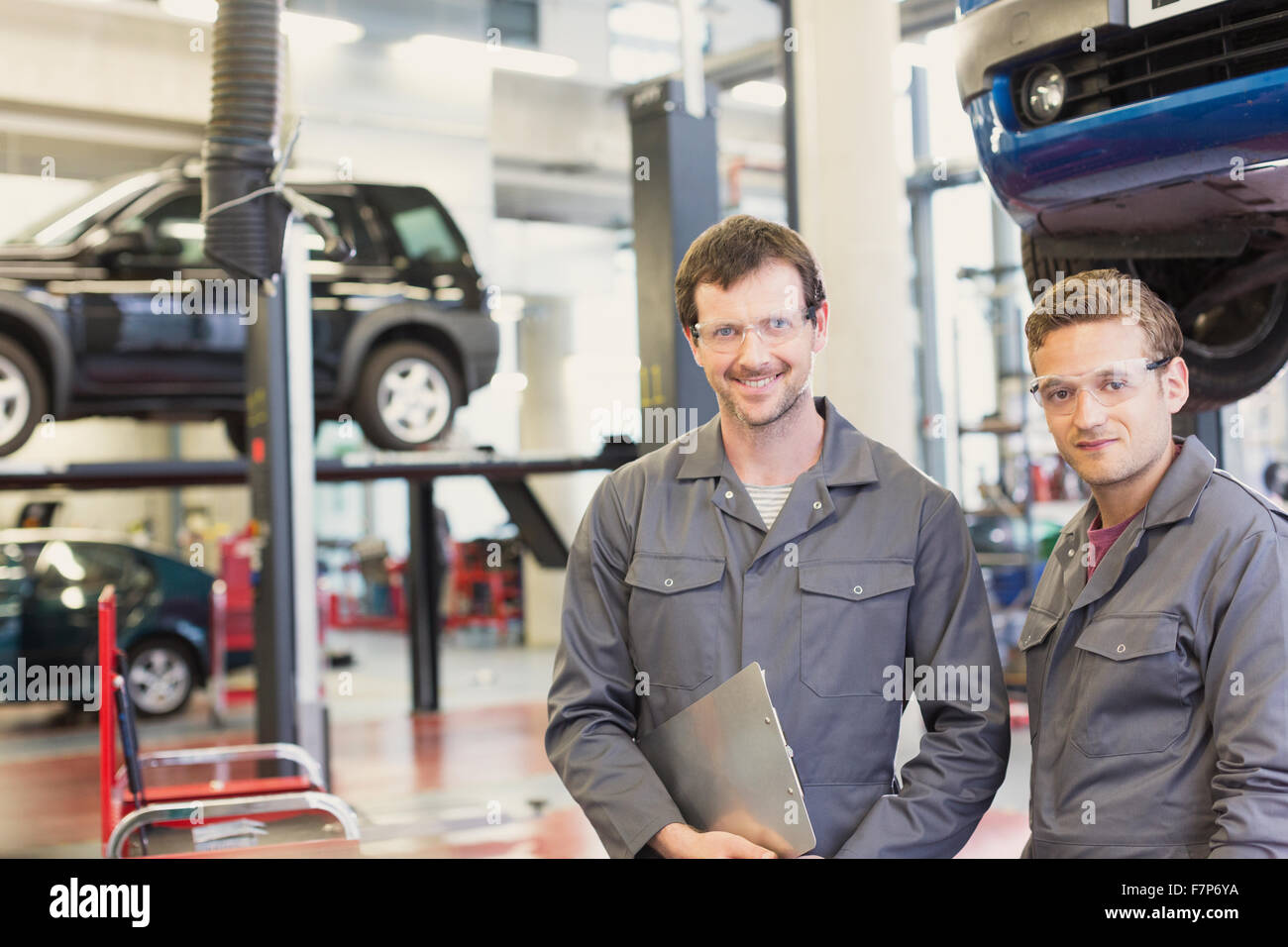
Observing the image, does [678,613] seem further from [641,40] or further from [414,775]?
[641,40]

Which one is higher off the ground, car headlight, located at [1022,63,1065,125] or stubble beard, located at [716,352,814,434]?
car headlight, located at [1022,63,1065,125]

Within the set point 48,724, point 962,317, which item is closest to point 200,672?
point 48,724

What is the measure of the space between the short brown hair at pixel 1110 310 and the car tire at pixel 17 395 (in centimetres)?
537

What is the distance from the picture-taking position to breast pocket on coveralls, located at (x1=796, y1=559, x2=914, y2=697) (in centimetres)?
161

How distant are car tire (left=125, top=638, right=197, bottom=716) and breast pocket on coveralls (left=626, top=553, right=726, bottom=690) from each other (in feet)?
23.8

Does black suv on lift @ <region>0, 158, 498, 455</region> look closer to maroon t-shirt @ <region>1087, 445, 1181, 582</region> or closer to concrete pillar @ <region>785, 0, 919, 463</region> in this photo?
concrete pillar @ <region>785, 0, 919, 463</region>

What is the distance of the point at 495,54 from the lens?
990cm

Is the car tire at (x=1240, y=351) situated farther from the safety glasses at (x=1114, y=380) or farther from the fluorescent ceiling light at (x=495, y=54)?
the fluorescent ceiling light at (x=495, y=54)

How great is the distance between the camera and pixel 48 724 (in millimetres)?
8281
